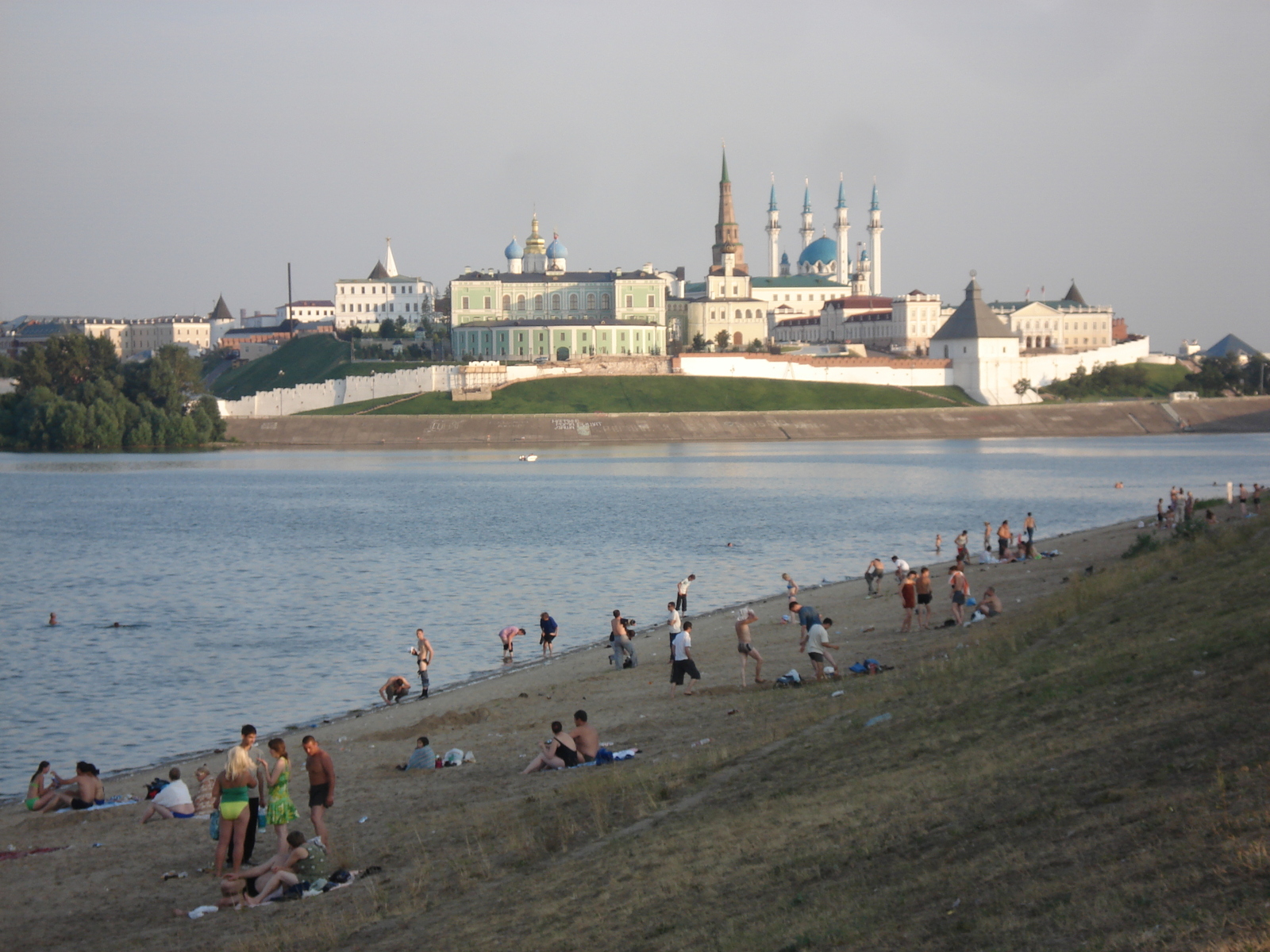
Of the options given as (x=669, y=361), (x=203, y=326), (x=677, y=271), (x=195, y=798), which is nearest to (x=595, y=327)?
(x=669, y=361)

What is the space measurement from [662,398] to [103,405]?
145 feet

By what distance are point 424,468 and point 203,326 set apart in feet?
429

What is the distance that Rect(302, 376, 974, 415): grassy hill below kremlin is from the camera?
108750 millimetres

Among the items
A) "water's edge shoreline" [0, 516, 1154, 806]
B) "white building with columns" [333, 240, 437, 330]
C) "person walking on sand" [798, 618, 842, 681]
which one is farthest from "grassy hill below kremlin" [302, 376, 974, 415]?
"person walking on sand" [798, 618, 842, 681]

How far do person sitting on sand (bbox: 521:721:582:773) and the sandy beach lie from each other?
15 centimetres

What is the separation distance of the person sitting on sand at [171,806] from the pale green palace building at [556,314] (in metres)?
112

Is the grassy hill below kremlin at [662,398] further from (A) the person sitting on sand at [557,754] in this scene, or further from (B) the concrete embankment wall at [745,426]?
(A) the person sitting on sand at [557,754]

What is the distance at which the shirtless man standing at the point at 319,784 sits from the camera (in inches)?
469

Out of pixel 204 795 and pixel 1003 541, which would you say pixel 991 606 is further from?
pixel 204 795

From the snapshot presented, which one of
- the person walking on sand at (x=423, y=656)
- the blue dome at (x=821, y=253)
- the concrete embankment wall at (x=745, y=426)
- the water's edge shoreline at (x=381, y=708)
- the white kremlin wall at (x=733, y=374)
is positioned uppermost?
the blue dome at (x=821, y=253)

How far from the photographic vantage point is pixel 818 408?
111 metres

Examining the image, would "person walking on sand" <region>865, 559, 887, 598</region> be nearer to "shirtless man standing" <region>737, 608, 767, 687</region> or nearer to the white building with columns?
"shirtless man standing" <region>737, 608, 767, 687</region>

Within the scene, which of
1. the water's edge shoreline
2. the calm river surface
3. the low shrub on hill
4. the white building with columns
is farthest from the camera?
the white building with columns

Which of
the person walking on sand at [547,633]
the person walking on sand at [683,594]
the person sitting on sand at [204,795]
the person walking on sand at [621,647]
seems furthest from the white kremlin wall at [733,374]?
the person sitting on sand at [204,795]
